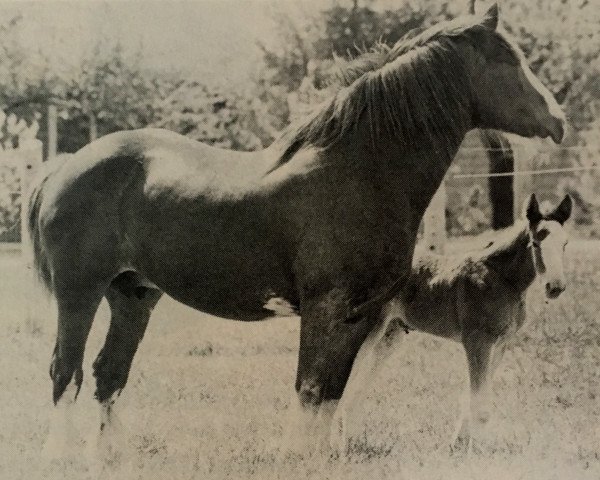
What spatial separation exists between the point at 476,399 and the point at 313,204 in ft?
1.92

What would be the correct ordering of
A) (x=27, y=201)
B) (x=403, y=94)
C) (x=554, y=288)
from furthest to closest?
(x=27, y=201)
(x=554, y=288)
(x=403, y=94)

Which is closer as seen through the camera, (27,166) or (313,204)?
(313,204)

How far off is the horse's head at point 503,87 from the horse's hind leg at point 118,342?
83 cm

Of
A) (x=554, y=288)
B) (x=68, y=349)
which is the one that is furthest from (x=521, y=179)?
(x=68, y=349)

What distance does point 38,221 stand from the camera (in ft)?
5.38

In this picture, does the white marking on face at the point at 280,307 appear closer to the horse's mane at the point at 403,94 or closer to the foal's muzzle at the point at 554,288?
the horse's mane at the point at 403,94

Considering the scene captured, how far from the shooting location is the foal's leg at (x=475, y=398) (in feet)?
5.21

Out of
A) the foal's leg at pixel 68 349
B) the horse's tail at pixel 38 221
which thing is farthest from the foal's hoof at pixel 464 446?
the horse's tail at pixel 38 221

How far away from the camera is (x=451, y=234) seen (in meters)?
1.60

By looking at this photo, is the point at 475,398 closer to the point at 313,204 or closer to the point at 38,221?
the point at 313,204

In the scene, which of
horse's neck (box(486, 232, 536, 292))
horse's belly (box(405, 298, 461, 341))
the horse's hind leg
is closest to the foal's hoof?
horse's belly (box(405, 298, 461, 341))

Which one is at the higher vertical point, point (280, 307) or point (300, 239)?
point (300, 239)

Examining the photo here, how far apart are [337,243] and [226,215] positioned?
0.24 metres

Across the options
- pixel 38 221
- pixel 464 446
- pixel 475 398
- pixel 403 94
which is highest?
pixel 403 94
